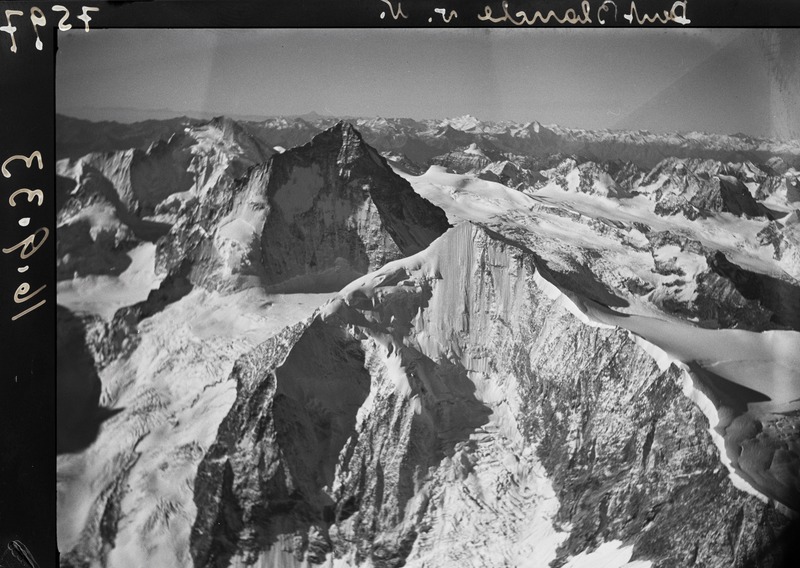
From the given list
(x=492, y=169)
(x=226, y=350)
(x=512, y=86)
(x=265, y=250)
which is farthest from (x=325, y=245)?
(x=512, y=86)

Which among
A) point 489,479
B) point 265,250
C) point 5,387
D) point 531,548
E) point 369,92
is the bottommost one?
point 531,548

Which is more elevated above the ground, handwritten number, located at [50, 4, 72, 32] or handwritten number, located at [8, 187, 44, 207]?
handwritten number, located at [50, 4, 72, 32]

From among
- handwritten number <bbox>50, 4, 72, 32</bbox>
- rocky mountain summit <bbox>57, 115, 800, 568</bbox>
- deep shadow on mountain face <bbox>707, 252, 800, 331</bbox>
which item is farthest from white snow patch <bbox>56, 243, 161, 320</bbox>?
deep shadow on mountain face <bbox>707, 252, 800, 331</bbox>

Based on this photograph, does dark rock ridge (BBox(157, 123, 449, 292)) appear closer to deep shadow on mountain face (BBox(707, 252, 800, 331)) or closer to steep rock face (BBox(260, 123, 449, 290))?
steep rock face (BBox(260, 123, 449, 290))

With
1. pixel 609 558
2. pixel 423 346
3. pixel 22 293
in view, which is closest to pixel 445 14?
pixel 423 346

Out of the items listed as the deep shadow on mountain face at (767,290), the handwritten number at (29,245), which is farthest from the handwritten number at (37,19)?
the deep shadow on mountain face at (767,290)

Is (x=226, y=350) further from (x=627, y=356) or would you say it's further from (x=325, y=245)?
(x=627, y=356)
